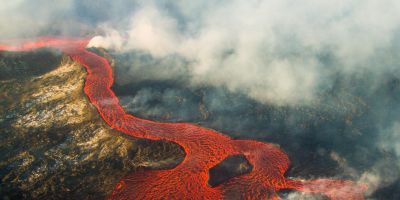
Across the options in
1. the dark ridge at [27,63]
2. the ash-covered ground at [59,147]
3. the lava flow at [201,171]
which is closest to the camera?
the ash-covered ground at [59,147]

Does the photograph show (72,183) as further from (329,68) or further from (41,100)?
(329,68)

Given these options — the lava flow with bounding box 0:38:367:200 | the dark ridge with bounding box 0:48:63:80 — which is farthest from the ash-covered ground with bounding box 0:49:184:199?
the lava flow with bounding box 0:38:367:200

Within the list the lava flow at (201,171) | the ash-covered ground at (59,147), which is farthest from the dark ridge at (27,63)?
the lava flow at (201,171)

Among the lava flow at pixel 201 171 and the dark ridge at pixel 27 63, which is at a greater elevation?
the dark ridge at pixel 27 63

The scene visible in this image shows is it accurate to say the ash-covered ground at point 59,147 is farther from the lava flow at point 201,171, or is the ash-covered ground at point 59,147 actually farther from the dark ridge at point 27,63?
the lava flow at point 201,171

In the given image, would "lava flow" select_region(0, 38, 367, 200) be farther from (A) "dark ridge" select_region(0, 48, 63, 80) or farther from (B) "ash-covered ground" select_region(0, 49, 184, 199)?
(A) "dark ridge" select_region(0, 48, 63, 80)

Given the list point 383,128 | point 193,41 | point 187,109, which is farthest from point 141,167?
point 193,41
